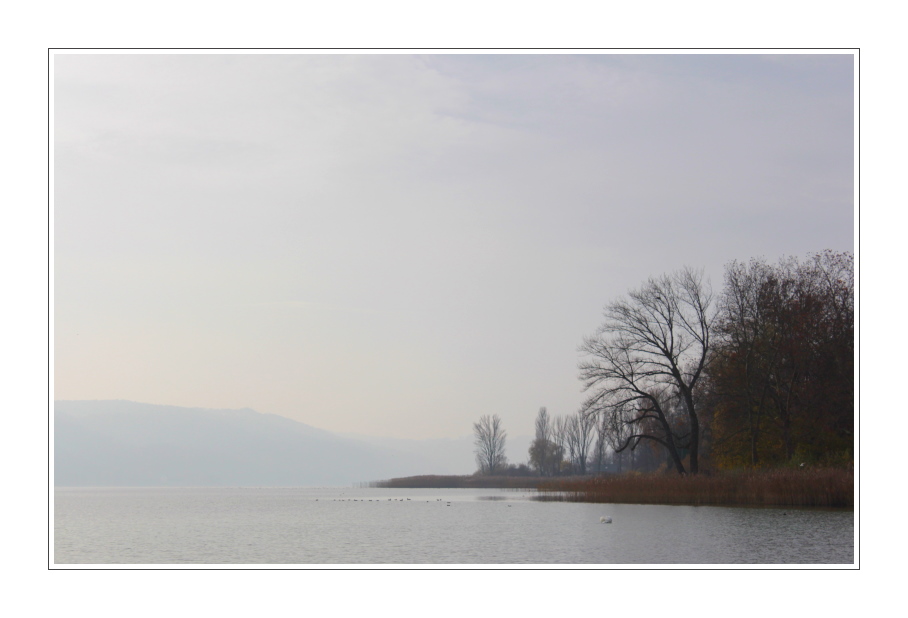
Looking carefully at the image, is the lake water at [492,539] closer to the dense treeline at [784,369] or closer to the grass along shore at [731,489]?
the grass along shore at [731,489]

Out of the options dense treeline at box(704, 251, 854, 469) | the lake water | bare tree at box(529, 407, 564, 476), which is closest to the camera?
the lake water

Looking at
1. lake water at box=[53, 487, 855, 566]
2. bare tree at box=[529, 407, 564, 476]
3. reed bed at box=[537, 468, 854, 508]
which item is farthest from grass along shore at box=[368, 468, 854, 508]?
bare tree at box=[529, 407, 564, 476]

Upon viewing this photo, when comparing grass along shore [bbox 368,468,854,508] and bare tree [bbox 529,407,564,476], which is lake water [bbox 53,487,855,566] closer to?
grass along shore [bbox 368,468,854,508]

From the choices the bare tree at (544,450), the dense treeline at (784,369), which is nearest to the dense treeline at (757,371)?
the dense treeline at (784,369)

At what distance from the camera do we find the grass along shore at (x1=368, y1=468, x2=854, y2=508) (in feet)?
88.1

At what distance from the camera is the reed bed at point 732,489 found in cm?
2683

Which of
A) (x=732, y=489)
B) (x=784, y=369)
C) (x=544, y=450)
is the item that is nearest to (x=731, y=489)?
(x=732, y=489)

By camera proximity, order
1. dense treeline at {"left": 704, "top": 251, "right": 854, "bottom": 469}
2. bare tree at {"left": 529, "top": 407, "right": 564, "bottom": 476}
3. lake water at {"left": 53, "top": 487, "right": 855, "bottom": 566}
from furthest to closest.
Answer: bare tree at {"left": 529, "top": 407, "right": 564, "bottom": 476} < dense treeline at {"left": 704, "top": 251, "right": 854, "bottom": 469} < lake water at {"left": 53, "top": 487, "right": 855, "bottom": 566}

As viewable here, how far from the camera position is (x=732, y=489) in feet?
102

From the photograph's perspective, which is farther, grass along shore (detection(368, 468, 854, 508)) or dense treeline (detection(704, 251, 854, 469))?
dense treeline (detection(704, 251, 854, 469))

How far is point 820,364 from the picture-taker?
34812 millimetres
